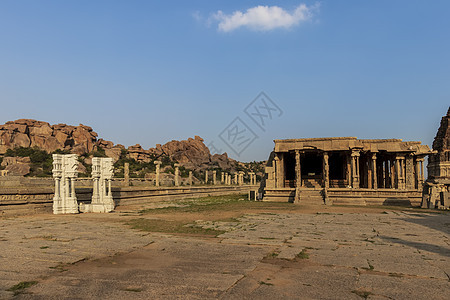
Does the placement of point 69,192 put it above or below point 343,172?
below

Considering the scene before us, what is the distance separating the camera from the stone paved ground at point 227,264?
4.62m

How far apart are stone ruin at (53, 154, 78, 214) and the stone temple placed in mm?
16955

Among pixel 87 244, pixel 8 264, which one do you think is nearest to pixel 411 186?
pixel 87 244

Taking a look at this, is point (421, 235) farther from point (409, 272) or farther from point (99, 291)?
point (99, 291)

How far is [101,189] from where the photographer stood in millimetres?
17344

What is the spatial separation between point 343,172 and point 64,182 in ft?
99.6

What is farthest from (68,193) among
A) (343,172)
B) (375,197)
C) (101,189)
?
(343,172)

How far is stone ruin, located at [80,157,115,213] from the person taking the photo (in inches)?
666

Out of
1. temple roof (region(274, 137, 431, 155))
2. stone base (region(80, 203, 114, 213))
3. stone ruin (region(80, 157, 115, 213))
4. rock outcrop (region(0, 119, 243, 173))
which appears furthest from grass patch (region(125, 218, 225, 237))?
rock outcrop (region(0, 119, 243, 173))

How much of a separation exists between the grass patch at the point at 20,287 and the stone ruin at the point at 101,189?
12.5 m

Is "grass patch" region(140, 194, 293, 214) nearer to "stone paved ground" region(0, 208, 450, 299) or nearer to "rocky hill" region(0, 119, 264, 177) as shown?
"stone paved ground" region(0, 208, 450, 299)

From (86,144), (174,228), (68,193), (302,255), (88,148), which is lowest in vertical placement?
(174,228)

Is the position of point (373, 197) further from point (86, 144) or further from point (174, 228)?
point (86, 144)

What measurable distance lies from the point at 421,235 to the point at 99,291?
373 inches
